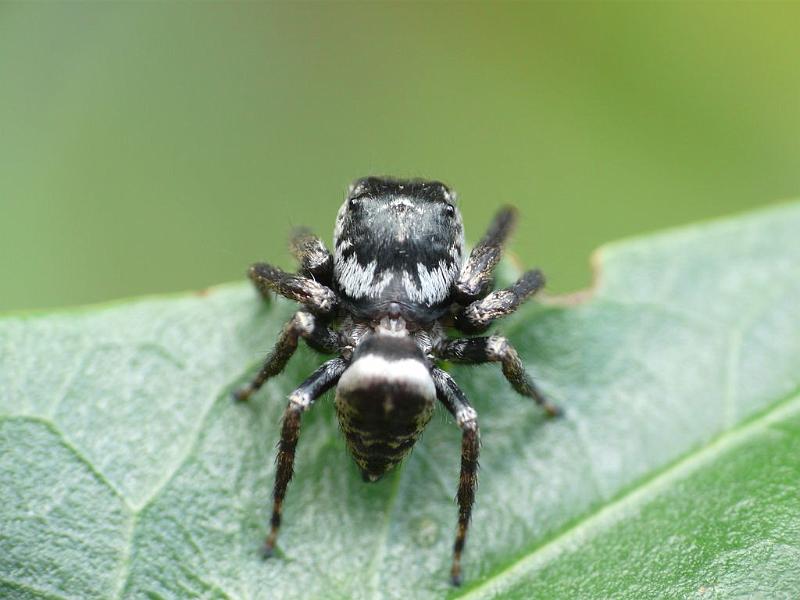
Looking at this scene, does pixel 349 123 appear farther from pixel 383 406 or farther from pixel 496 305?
pixel 383 406

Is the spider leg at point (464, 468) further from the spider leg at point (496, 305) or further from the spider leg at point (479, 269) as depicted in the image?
the spider leg at point (479, 269)

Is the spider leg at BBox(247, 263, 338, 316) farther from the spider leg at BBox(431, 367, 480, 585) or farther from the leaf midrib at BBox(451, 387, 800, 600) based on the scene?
the leaf midrib at BBox(451, 387, 800, 600)

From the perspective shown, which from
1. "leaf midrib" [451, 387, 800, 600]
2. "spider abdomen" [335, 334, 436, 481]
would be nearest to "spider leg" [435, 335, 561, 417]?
"spider abdomen" [335, 334, 436, 481]

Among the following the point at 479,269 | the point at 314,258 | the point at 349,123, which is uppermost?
the point at 349,123

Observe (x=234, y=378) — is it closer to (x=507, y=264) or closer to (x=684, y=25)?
(x=507, y=264)

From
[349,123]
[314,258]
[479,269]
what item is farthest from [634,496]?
[349,123]

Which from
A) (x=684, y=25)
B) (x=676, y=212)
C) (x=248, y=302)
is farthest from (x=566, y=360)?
(x=684, y=25)
